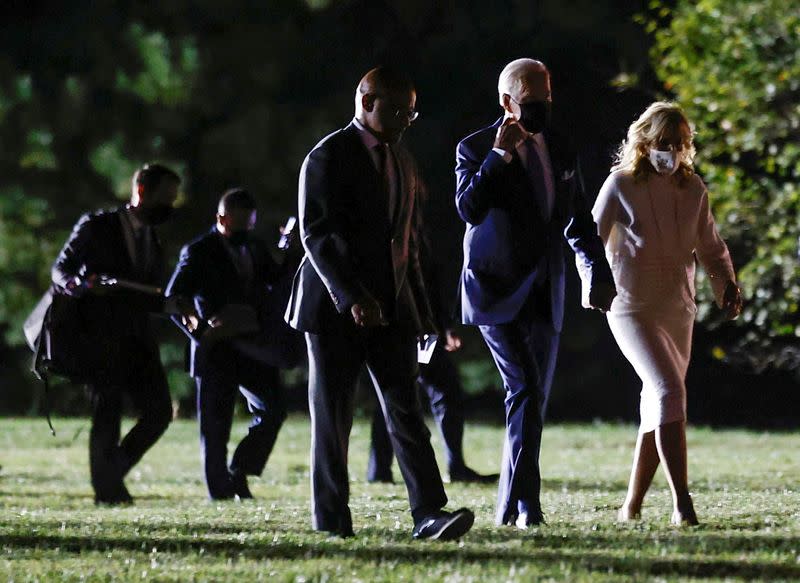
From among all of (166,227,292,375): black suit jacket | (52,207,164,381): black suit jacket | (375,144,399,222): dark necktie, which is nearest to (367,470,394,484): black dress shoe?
(166,227,292,375): black suit jacket

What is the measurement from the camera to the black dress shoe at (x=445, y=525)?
735 centimetres

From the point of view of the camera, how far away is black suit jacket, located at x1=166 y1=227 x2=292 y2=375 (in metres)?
11.3

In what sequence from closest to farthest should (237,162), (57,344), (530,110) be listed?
(530,110)
(57,344)
(237,162)

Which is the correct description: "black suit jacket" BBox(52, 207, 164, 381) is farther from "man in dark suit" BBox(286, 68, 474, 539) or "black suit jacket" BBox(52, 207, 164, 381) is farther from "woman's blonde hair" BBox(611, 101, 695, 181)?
"woman's blonde hair" BBox(611, 101, 695, 181)

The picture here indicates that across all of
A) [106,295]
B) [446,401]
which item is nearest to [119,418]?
[106,295]

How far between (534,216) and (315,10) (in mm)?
16237

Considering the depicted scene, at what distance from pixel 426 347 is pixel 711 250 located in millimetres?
1406

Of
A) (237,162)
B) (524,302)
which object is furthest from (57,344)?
(237,162)

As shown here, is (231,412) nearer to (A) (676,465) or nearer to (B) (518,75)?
(A) (676,465)

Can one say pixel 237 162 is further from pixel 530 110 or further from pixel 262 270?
pixel 530 110

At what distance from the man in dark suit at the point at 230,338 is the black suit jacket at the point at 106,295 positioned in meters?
0.27

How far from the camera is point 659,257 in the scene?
324 inches

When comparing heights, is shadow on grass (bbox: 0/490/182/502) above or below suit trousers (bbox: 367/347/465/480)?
below

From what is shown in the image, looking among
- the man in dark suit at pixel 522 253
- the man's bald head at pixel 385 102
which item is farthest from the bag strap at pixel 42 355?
the man's bald head at pixel 385 102
